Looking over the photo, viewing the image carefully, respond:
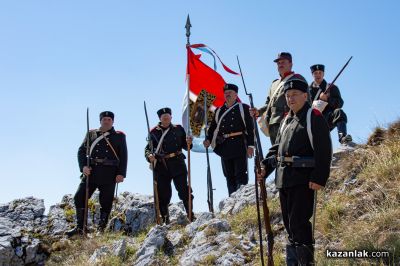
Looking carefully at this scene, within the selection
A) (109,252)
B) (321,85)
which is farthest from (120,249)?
(321,85)

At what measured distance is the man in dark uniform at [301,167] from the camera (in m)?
5.34

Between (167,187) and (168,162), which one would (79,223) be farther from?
(168,162)

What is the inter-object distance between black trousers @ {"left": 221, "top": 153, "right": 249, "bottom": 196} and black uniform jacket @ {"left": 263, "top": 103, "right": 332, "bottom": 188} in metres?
3.73

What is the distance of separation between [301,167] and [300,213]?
50 centimetres

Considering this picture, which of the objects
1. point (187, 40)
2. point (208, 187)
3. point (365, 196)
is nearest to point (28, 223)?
point (208, 187)

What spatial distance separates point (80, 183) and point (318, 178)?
6.32m

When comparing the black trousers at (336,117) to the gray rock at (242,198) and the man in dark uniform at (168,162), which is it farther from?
the man in dark uniform at (168,162)

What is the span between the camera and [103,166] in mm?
10312

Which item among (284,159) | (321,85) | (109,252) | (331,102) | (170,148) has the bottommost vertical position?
(109,252)

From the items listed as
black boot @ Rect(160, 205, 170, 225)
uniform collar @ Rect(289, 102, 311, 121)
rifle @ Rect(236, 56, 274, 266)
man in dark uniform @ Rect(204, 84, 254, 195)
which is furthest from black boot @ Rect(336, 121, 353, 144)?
uniform collar @ Rect(289, 102, 311, 121)

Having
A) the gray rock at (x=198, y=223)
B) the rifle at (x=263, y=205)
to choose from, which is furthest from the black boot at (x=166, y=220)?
the rifle at (x=263, y=205)

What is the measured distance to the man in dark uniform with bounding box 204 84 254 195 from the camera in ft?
31.3

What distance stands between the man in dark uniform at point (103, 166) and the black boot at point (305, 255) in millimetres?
5650

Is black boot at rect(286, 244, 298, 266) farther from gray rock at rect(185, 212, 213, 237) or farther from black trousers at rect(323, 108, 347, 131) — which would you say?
black trousers at rect(323, 108, 347, 131)
